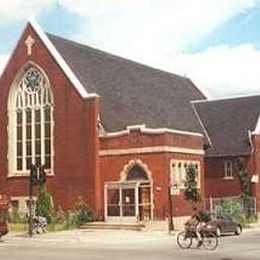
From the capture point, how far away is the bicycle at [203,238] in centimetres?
2927

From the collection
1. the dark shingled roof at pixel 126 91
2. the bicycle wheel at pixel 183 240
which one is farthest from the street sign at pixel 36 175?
the bicycle wheel at pixel 183 240

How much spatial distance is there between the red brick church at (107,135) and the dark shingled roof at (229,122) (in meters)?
0.10

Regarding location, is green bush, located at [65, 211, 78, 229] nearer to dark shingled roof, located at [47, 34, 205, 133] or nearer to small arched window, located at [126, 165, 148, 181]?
small arched window, located at [126, 165, 148, 181]

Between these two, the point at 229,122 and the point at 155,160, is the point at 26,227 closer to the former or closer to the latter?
the point at 155,160

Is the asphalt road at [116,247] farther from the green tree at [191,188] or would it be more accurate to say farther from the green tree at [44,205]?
the green tree at [44,205]

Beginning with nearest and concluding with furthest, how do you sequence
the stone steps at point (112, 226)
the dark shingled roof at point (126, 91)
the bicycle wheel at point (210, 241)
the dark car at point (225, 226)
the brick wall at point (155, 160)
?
the bicycle wheel at point (210, 241)
the dark car at point (225, 226)
the stone steps at point (112, 226)
the brick wall at point (155, 160)
the dark shingled roof at point (126, 91)

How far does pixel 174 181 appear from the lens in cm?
4750

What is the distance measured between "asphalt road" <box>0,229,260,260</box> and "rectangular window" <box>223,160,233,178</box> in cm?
1487

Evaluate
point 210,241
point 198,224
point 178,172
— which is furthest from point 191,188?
point 198,224

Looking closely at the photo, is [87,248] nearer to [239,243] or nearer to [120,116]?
[239,243]

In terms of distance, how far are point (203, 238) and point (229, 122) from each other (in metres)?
31.2

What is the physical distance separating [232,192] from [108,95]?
1257 centimetres

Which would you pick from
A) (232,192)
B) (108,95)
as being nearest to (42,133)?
(108,95)

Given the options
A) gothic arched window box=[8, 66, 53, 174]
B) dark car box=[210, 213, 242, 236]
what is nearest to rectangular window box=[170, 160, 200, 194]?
dark car box=[210, 213, 242, 236]
